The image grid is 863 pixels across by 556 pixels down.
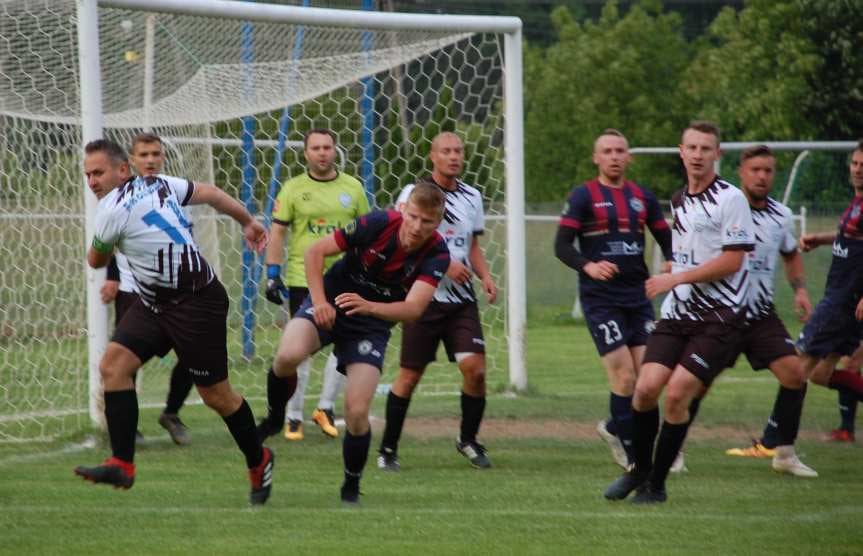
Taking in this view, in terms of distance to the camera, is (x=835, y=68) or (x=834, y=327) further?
(x=835, y=68)

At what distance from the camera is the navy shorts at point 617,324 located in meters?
8.56

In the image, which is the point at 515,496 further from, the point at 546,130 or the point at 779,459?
the point at 546,130

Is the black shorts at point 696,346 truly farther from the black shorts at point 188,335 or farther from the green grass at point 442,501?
the black shorts at point 188,335

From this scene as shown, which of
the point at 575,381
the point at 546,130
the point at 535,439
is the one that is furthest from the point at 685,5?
the point at 535,439

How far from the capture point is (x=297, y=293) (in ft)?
31.4

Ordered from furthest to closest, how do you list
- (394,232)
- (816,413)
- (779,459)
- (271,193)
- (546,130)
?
(546,130), (271,193), (816,413), (779,459), (394,232)

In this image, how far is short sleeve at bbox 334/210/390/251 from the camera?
7148 mm

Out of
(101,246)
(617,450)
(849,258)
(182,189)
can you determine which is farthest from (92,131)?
(849,258)

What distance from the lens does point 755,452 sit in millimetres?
9305

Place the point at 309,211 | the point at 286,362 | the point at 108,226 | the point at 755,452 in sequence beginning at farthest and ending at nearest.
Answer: the point at 309,211 < the point at 755,452 < the point at 286,362 < the point at 108,226

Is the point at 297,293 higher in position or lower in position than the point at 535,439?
higher

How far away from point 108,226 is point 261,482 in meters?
1.55

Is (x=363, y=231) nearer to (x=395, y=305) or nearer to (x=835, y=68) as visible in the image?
(x=395, y=305)

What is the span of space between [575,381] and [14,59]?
675cm
